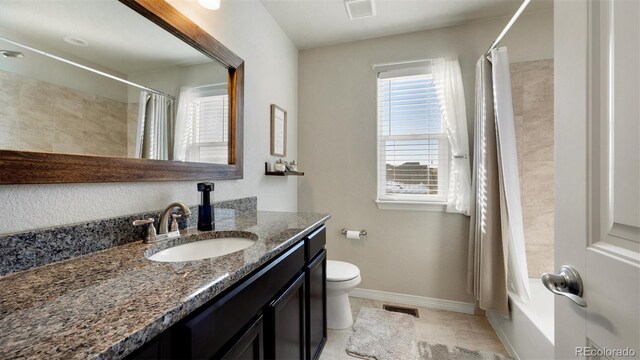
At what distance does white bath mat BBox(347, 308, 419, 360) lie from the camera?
5.47 feet

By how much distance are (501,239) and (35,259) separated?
7.57 feet

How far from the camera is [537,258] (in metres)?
2.11

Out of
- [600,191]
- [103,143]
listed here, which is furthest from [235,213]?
[600,191]

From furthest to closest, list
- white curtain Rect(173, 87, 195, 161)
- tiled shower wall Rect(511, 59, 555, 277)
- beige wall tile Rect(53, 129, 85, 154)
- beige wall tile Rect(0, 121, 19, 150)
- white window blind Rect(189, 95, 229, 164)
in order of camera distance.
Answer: tiled shower wall Rect(511, 59, 555, 277) < white window blind Rect(189, 95, 229, 164) < white curtain Rect(173, 87, 195, 161) < beige wall tile Rect(53, 129, 85, 154) < beige wall tile Rect(0, 121, 19, 150)

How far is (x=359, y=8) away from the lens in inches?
77.3

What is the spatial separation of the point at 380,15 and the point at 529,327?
2372 millimetres

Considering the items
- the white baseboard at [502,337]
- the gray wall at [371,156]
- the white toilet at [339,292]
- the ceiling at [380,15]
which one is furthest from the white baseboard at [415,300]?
the ceiling at [380,15]

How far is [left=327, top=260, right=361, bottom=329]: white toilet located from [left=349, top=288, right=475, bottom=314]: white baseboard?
0.49m

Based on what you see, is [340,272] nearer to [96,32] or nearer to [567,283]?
[567,283]

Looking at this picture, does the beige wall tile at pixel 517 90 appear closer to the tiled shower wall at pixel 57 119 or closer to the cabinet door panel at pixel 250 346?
the cabinet door panel at pixel 250 346

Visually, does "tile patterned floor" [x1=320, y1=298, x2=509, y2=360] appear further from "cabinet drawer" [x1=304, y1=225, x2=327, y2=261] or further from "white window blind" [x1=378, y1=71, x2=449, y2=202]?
"white window blind" [x1=378, y1=71, x2=449, y2=202]

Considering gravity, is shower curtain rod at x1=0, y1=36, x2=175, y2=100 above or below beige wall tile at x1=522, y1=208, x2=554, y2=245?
above

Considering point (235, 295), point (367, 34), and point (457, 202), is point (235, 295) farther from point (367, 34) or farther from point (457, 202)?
point (367, 34)

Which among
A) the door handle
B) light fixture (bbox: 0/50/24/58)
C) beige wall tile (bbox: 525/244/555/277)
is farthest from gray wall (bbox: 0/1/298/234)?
beige wall tile (bbox: 525/244/555/277)
